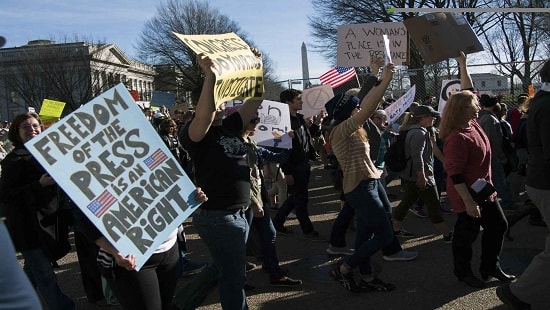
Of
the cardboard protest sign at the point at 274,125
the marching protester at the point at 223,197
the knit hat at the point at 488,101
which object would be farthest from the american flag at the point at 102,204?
the knit hat at the point at 488,101

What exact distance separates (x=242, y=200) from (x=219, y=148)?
1.19ft

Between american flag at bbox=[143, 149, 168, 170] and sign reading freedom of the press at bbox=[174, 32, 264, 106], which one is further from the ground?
sign reading freedom of the press at bbox=[174, 32, 264, 106]

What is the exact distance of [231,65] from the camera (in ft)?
10.5

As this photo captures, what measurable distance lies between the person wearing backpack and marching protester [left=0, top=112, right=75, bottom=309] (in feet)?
12.5

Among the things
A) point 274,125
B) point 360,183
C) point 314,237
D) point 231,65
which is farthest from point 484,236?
point 274,125

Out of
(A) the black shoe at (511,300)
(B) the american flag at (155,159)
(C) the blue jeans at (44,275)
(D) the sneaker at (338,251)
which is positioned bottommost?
(D) the sneaker at (338,251)

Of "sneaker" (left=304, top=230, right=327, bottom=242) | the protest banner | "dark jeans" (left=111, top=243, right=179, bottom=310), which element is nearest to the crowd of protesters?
"dark jeans" (left=111, top=243, right=179, bottom=310)

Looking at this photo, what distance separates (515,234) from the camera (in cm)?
603

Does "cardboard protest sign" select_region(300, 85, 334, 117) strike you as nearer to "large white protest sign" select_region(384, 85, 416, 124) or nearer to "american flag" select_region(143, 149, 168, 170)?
"large white protest sign" select_region(384, 85, 416, 124)

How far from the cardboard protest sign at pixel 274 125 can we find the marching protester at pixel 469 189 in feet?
7.75

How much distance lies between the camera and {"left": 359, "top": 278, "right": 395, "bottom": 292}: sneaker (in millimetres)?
4465

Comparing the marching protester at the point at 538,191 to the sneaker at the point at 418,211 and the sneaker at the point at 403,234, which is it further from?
the sneaker at the point at 418,211

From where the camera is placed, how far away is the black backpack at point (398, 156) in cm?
607

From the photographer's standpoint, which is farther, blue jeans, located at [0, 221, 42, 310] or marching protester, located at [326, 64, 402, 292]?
marching protester, located at [326, 64, 402, 292]
